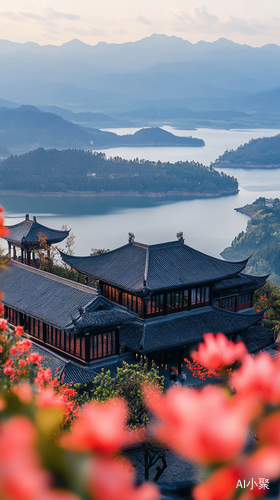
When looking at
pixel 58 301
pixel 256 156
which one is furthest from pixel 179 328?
pixel 256 156

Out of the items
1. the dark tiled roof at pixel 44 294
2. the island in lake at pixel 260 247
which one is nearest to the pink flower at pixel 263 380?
the dark tiled roof at pixel 44 294

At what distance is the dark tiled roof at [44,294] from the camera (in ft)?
57.2

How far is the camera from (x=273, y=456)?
133cm

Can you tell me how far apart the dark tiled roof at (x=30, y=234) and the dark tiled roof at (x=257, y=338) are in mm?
11014

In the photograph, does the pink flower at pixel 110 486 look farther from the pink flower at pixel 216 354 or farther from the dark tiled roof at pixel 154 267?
the dark tiled roof at pixel 154 267

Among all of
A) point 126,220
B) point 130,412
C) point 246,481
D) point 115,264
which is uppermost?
point 246,481

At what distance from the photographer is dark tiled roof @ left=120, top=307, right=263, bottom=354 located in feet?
60.5

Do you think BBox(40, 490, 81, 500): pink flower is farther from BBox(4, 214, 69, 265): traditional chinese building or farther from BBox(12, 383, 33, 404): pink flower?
BBox(4, 214, 69, 265): traditional chinese building

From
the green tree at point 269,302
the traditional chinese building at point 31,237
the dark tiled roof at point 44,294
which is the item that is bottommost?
the green tree at point 269,302

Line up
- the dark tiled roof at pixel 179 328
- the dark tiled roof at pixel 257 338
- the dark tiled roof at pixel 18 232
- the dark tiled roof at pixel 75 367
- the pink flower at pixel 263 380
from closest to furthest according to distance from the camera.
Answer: the pink flower at pixel 263 380
the dark tiled roof at pixel 75 367
the dark tiled roof at pixel 179 328
the dark tiled roof at pixel 257 338
the dark tiled roof at pixel 18 232

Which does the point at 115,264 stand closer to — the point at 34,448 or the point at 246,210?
the point at 34,448

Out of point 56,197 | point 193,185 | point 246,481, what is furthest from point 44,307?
point 193,185

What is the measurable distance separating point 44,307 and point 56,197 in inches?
3542

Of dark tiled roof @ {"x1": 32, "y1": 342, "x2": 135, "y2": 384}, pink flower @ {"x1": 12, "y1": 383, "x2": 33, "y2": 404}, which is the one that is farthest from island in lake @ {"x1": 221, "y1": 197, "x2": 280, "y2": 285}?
pink flower @ {"x1": 12, "y1": 383, "x2": 33, "y2": 404}
